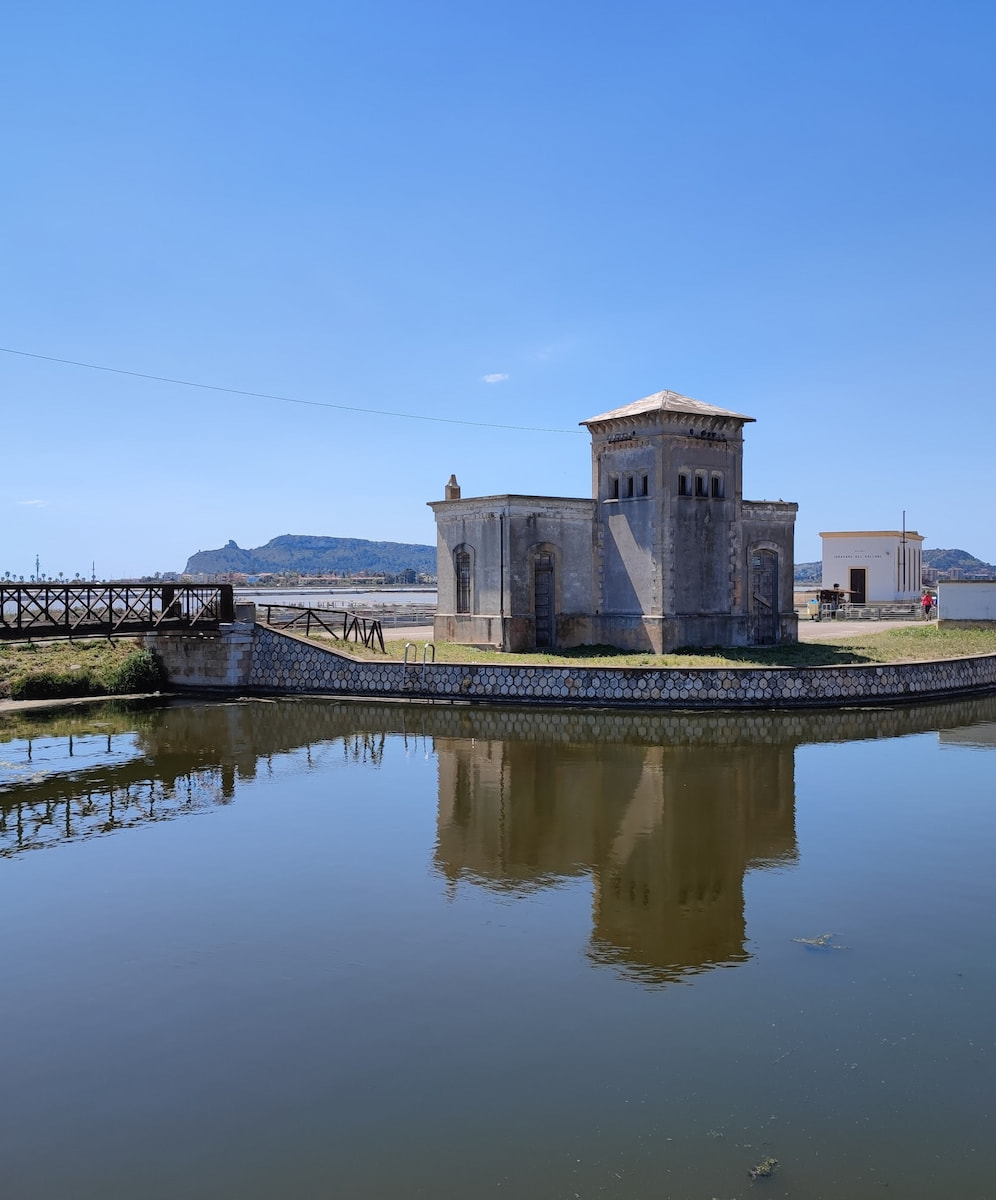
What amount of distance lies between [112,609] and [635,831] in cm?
1842

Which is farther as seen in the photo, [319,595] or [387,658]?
[319,595]

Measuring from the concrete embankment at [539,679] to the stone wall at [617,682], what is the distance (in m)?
0.03

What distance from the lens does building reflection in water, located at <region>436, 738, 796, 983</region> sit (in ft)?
35.0

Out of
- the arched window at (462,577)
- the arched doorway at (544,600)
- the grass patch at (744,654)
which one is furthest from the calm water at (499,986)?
the arched window at (462,577)

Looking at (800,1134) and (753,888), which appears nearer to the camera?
(800,1134)

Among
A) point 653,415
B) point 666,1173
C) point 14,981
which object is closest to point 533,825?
point 14,981

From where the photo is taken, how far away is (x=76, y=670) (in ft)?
97.5

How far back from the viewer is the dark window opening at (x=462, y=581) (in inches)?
1219

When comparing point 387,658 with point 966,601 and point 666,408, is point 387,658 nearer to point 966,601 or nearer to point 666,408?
point 666,408

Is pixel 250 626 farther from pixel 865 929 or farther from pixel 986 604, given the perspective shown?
pixel 986 604

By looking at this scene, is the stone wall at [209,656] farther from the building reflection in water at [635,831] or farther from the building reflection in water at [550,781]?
the building reflection in water at [635,831]

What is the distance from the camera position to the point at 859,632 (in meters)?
38.5

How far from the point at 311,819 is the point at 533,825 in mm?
3458

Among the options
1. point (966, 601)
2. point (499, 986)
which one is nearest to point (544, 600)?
point (966, 601)
